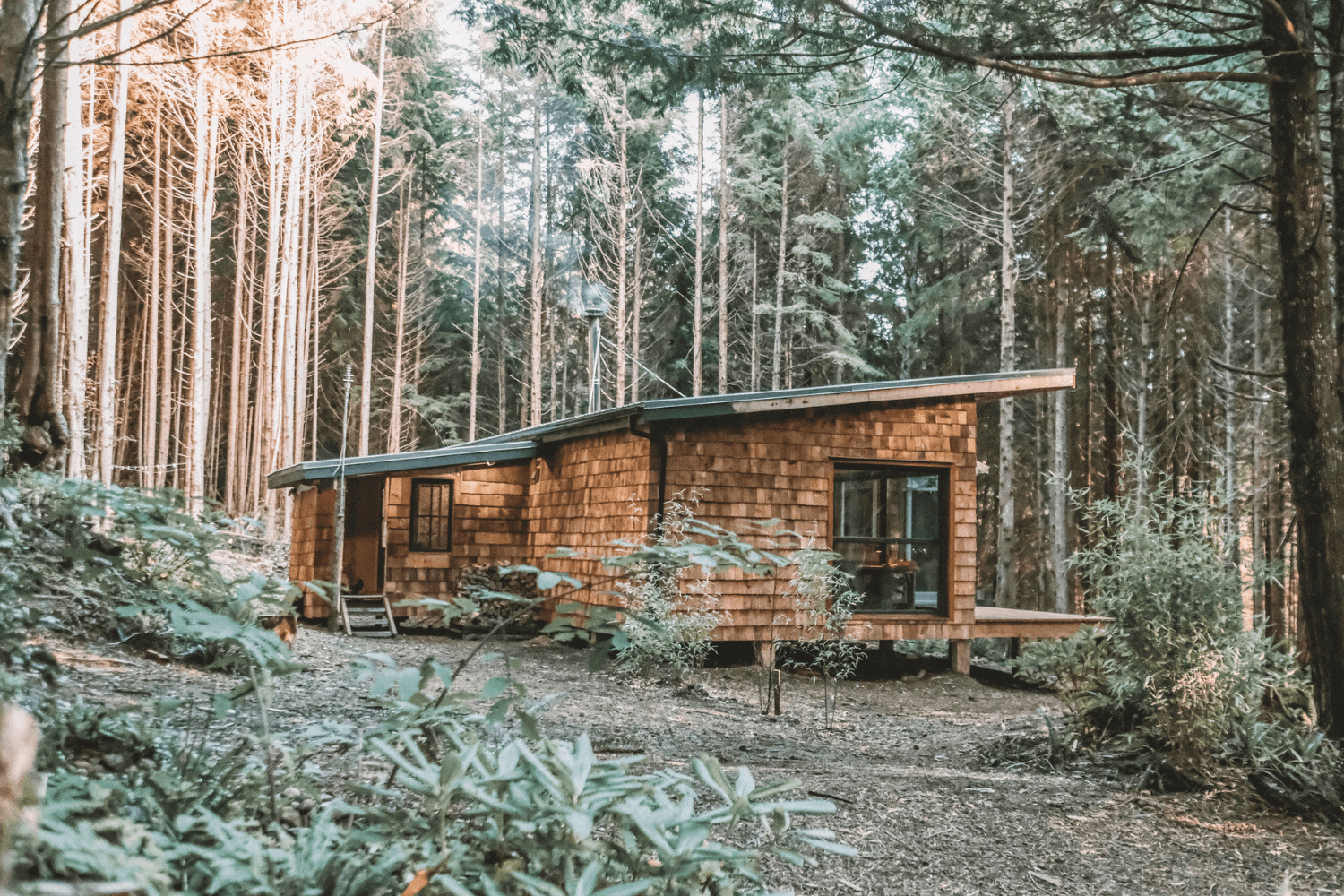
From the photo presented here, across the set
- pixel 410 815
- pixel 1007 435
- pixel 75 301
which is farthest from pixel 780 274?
pixel 410 815

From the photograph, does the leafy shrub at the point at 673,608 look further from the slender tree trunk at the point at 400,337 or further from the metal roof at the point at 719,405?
the slender tree trunk at the point at 400,337

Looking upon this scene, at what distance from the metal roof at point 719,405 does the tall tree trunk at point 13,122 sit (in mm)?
5395

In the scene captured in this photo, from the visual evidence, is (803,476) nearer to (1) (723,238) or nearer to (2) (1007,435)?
(2) (1007,435)

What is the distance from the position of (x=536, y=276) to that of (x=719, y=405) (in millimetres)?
15112

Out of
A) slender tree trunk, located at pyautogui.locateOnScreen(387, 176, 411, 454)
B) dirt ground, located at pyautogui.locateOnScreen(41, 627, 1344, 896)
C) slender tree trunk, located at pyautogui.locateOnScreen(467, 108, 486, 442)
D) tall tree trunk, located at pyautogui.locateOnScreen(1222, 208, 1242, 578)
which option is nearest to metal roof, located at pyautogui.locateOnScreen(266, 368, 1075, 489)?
dirt ground, located at pyautogui.locateOnScreen(41, 627, 1344, 896)

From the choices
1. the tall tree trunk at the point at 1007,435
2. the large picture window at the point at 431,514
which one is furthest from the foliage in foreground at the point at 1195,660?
the tall tree trunk at the point at 1007,435

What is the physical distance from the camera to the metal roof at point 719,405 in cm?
917

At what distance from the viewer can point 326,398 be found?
23812 millimetres

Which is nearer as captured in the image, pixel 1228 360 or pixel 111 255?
pixel 111 255

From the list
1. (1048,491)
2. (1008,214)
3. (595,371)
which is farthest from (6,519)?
(1048,491)

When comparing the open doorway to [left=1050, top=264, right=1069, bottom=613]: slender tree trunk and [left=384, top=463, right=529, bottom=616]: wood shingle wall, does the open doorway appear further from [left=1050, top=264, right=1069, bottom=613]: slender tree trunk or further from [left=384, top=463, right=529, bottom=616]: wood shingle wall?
[left=1050, top=264, right=1069, bottom=613]: slender tree trunk

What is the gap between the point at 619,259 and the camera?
21.7 meters

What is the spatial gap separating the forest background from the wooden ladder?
359 cm

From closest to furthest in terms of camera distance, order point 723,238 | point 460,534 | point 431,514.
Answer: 1. point 460,534
2. point 431,514
3. point 723,238
